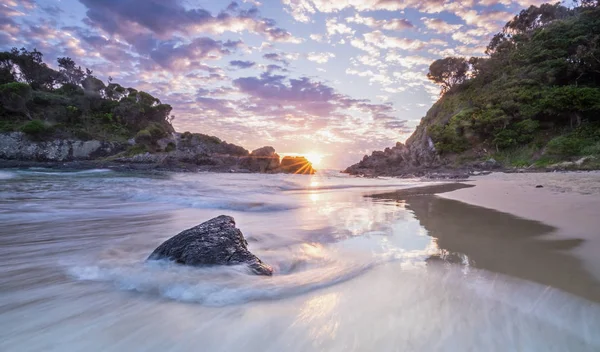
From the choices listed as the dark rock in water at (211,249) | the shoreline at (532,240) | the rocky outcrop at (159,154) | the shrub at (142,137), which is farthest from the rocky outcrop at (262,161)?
the dark rock in water at (211,249)

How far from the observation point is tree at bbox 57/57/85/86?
4456cm

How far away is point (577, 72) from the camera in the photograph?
25078 mm

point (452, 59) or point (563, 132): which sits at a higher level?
point (452, 59)

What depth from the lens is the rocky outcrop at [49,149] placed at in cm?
2856

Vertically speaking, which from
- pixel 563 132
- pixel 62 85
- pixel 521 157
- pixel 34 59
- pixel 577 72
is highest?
pixel 34 59

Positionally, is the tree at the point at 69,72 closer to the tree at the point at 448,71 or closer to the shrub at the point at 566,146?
the tree at the point at 448,71

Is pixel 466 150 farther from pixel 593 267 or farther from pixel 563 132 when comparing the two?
pixel 593 267

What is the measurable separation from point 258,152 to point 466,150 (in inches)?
1009

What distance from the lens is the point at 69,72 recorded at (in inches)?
1769

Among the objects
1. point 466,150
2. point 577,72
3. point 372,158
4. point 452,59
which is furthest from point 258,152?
point 577,72

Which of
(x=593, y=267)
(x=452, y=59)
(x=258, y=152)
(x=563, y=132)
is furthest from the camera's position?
(x=258, y=152)

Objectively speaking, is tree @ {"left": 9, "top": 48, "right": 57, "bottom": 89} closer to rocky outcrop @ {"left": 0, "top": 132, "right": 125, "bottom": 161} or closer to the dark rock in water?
rocky outcrop @ {"left": 0, "top": 132, "right": 125, "bottom": 161}

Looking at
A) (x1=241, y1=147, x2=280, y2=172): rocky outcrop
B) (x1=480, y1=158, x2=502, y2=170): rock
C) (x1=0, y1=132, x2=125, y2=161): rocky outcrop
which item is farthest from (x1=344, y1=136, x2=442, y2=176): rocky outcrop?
(x1=0, y1=132, x2=125, y2=161): rocky outcrop

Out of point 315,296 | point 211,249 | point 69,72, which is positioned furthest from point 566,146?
point 69,72
